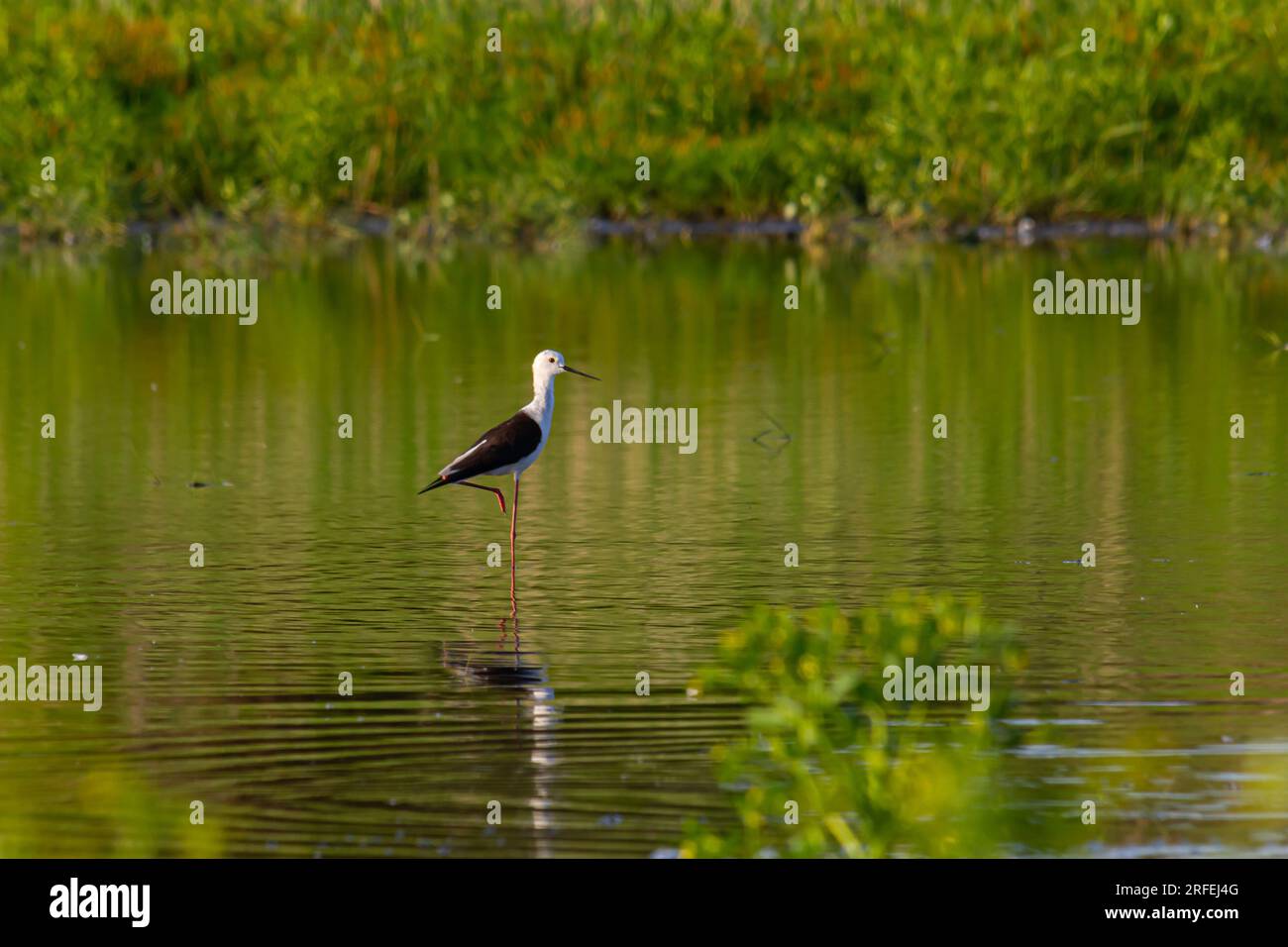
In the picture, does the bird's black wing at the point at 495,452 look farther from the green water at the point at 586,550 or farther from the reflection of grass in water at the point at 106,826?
the reflection of grass in water at the point at 106,826

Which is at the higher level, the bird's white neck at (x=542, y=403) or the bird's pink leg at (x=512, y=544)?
the bird's white neck at (x=542, y=403)

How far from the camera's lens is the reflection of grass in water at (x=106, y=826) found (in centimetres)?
866

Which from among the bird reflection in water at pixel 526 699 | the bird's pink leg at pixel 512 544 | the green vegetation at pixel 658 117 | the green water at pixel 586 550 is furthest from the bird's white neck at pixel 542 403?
the green vegetation at pixel 658 117

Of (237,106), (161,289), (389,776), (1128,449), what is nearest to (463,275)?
(161,289)

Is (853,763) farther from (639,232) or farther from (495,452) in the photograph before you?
(639,232)

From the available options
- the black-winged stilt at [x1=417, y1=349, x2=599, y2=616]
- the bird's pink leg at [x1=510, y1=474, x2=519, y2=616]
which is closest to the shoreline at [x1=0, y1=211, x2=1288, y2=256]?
the bird's pink leg at [x1=510, y1=474, x2=519, y2=616]

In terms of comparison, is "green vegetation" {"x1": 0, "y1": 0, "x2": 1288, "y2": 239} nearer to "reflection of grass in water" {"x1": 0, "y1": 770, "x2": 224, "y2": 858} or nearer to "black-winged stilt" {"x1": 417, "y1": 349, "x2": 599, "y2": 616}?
"black-winged stilt" {"x1": 417, "y1": 349, "x2": 599, "y2": 616}

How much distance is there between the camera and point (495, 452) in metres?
13.5

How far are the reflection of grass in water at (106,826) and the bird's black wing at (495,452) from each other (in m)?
4.23

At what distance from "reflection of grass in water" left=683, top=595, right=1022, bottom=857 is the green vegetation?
2304 cm

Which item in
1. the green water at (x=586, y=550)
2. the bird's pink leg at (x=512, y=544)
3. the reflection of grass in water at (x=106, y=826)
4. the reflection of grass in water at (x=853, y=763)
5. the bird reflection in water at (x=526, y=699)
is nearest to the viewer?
the reflection of grass in water at (x=853, y=763)

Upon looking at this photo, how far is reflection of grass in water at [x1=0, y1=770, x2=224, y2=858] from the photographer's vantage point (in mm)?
8664

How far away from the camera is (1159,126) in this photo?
32.8 metres

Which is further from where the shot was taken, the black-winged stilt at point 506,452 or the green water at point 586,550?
the black-winged stilt at point 506,452
